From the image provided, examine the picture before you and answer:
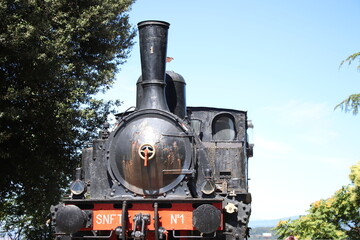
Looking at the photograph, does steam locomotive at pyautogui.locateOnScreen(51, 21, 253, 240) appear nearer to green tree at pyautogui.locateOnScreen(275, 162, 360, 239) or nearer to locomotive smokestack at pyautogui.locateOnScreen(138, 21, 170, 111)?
locomotive smokestack at pyautogui.locateOnScreen(138, 21, 170, 111)

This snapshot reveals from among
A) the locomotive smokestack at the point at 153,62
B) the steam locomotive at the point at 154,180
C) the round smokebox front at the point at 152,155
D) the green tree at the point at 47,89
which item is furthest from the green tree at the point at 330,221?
the green tree at the point at 47,89

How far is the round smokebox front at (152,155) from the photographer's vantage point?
7.70 metres

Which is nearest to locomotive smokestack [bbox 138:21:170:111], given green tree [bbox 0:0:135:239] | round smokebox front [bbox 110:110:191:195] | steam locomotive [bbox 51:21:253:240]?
steam locomotive [bbox 51:21:253:240]

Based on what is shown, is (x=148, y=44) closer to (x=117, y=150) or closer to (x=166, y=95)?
(x=166, y=95)

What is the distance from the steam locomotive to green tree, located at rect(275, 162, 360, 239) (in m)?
2.85

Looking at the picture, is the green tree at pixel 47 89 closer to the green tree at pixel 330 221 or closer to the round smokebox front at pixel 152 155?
the round smokebox front at pixel 152 155

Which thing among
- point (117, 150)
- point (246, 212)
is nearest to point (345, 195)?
point (246, 212)

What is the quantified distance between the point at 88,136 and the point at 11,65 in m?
3.59

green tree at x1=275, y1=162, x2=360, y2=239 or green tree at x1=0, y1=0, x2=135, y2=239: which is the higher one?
green tree at x1=0, y1=0, x2=135, y2=239

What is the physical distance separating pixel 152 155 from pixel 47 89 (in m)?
6.40

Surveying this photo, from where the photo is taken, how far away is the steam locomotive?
7.18 metres

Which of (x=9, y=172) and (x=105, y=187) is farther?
(x=9, y=172)

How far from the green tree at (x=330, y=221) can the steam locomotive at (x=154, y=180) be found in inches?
112

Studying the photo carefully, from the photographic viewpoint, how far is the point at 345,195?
1081 cm
